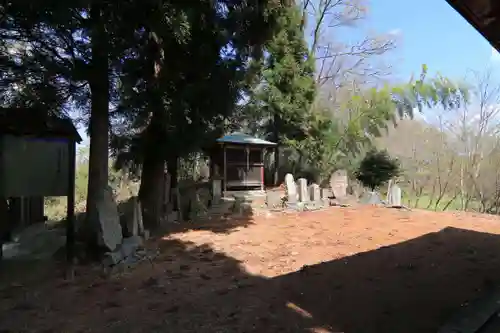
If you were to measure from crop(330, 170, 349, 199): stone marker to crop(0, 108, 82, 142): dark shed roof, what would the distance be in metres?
9.00

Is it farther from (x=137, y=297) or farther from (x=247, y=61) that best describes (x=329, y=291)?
(x=247, y=61)

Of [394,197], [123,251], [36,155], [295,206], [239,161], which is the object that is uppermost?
[239,161]

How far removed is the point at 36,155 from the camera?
20.5 ft

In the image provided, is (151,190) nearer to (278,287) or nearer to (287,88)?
(278,287)

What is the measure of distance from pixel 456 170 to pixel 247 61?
14.2 metres

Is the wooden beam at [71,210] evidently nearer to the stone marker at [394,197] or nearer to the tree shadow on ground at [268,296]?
the tree shadow on ground at [268,296]

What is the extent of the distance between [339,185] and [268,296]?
9129 millimetres

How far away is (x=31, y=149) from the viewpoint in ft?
20.6

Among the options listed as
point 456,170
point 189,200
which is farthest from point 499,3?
point 456,170

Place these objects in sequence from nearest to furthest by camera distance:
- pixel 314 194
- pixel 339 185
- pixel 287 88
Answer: pixel 314 194, pixel 339 185, pixel 287 88

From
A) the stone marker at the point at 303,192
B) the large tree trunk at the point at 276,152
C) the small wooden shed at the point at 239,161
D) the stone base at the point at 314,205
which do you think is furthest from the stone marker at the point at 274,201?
the large tree trunk at the point at 276,152

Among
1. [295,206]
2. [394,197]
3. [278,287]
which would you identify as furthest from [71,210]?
[394,197]

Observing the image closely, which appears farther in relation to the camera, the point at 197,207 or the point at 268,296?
the point at 197,207

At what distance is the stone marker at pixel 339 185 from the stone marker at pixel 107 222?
8309 mm
